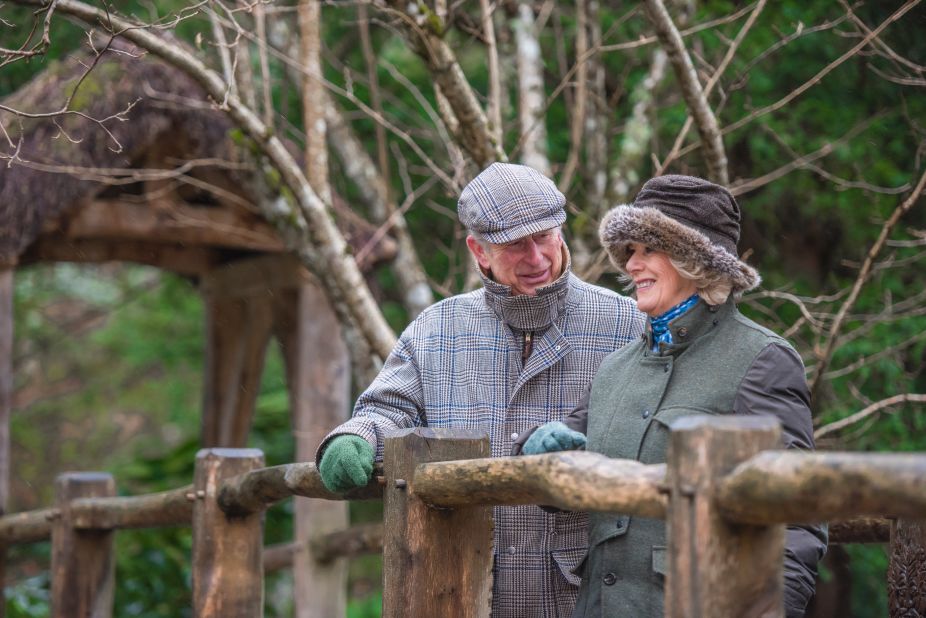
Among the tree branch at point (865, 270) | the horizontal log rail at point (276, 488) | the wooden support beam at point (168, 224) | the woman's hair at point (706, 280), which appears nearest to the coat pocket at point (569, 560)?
the horizontal log rail at point (276, 488)

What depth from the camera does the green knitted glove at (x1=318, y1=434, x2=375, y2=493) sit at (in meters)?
2.61

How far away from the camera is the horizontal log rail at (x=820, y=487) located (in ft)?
4.83

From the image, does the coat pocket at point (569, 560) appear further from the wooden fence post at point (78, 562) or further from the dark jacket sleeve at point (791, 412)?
the wooden fence post at point (78, 562)

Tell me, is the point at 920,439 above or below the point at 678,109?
below

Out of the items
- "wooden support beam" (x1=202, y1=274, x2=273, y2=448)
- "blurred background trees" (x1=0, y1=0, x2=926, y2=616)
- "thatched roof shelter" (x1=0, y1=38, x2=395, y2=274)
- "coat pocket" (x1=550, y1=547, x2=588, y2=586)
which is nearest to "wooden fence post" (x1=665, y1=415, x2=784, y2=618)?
"coat pocket" (x1=550, y1=547, x2=588, y2=586)

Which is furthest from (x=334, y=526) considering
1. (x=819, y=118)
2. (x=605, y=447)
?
(x=605, y=447)

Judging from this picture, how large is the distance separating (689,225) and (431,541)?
0.88 meters

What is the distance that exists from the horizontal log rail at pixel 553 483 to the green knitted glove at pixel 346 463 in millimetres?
151

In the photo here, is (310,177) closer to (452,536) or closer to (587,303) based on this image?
(587,303)

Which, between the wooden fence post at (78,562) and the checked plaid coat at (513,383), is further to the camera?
the wooden fence post at (78,562)

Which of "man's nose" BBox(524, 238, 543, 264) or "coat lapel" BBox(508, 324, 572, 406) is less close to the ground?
"man's nose" BBox(524, 238, 543, 264)

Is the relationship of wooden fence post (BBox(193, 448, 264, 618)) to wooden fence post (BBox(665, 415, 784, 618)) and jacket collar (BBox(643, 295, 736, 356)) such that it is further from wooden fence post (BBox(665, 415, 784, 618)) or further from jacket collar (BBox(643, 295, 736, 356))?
wooden fence post (BBox(665, 415, 784, 618))

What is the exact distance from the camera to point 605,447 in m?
2.42

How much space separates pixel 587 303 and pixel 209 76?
69.6 inches
